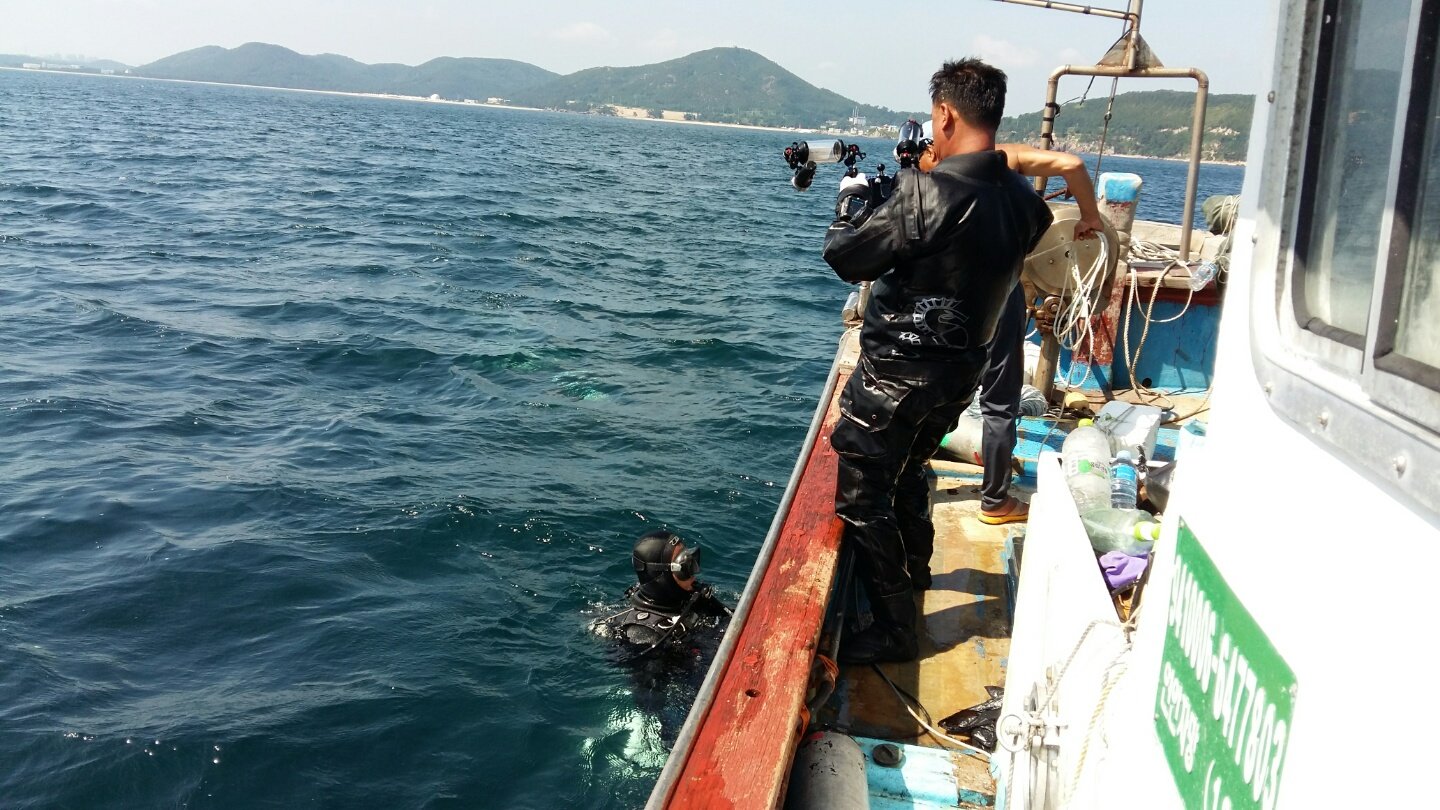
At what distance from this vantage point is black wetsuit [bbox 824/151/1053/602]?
10.8 ft

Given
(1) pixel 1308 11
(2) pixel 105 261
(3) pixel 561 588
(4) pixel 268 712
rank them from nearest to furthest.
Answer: (1) pixel 1308 11 → (4) pixel 268 712 → (3) pixel 561 588 → (2) pixel 105 261

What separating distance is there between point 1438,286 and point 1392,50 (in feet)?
0.94

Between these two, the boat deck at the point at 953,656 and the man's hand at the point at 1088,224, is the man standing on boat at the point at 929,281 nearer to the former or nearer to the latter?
the boat deck at the point at 953,656

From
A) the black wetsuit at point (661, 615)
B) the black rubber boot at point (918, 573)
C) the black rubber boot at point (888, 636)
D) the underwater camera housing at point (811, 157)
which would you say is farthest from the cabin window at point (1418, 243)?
the black wetsuit at point (661, 615)

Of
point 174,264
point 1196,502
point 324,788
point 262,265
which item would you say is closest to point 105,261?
point 174,264

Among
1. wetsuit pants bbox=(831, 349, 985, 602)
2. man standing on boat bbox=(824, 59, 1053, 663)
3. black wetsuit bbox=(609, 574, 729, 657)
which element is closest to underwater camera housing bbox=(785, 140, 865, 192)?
man standing on boat bbox=(824, 59, 1053, 663)

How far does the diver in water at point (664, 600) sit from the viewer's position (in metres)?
4.78

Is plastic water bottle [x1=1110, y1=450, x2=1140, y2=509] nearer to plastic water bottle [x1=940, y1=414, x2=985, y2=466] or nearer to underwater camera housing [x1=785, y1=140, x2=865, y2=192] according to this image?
plastic water bottle [x1=940, y1=414, x2=985, y2=466]

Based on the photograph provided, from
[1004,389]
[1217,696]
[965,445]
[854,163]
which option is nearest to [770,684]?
[1217,696]

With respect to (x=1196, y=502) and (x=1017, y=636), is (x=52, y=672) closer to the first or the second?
(x=1017, y=636)

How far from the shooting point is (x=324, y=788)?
4480mm

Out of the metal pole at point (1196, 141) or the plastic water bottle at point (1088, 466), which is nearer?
the plastic water bottle at point (1088, 466)

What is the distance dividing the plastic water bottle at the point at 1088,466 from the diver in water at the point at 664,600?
5.76ft

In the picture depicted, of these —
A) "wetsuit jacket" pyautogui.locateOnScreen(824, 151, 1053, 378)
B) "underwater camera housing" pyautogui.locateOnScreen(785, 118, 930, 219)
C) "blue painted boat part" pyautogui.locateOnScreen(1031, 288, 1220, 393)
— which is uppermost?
"underwater camera housing" pyautogui.locateOnScreen(785, 118, 930, 219)
